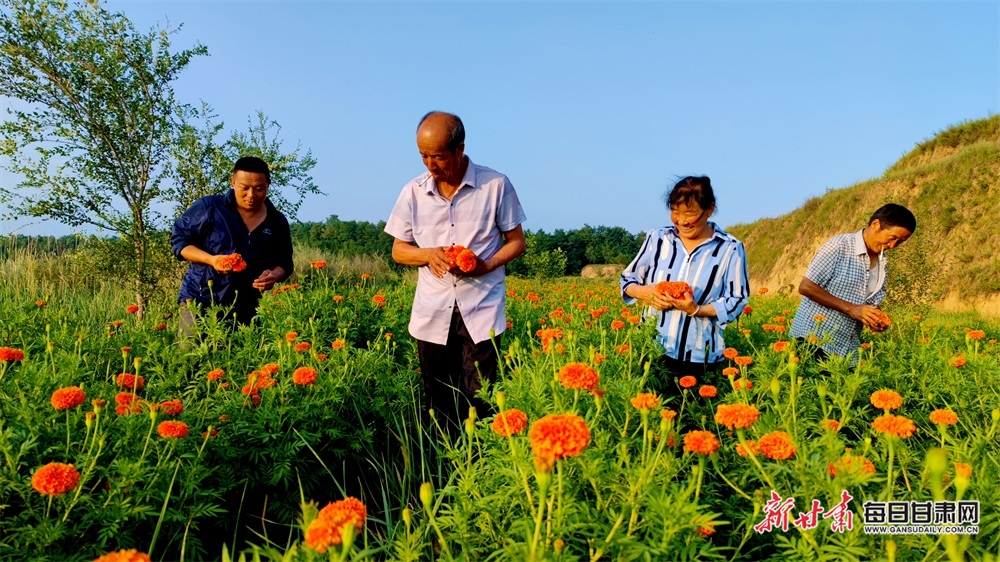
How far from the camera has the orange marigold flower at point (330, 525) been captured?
1.01 metres

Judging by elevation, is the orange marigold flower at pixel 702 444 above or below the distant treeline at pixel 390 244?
below

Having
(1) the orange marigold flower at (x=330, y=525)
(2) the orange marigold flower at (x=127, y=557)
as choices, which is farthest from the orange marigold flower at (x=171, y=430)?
(1) the orange marigold flower at (x=330, y=525)

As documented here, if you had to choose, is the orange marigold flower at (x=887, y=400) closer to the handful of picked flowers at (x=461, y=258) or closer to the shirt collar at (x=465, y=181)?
the handful of picked flowers at (x=461, y=258)

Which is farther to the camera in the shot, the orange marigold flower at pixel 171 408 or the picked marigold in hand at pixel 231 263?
the picked marigold in hand at pixel 231 263

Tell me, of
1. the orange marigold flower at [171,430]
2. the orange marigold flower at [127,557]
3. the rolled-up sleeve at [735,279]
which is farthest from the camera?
the rolled-up sleeve at [735,279]

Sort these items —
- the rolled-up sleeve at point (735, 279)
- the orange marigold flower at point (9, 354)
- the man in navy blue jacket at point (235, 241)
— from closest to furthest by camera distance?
the orange marigold flower at point (9, 354) → the rolled-up sleeve at point (735, 279) → the man in navy blue jacket at point (235, 241)

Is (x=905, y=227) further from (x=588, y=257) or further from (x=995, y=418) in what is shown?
(x=588, y=257)

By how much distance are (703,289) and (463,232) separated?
135 cm

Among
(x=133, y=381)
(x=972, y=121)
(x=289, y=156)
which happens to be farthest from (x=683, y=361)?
(x=972, y=121)

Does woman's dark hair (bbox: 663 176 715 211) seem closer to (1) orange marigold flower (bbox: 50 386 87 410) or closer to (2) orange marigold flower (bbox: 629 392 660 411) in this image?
(2) orange marigold flower (bbox: 629 392 660 411)

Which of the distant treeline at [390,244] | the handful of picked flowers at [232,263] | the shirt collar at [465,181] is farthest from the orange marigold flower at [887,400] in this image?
the distant treeline at [390,244]

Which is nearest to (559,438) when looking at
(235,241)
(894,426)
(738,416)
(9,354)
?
(738,416)

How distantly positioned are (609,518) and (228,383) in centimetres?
221

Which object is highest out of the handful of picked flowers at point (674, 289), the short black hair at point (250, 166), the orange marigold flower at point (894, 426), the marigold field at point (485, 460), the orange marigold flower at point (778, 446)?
the short black hair at point (250, 166)
